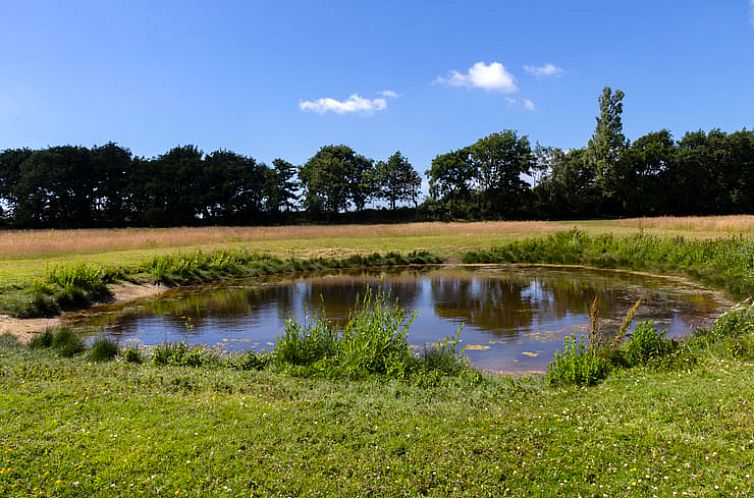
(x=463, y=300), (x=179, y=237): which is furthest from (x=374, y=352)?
(x=179, y=237)

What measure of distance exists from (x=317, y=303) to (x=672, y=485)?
45.2 feet

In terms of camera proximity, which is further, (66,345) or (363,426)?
(66,345)

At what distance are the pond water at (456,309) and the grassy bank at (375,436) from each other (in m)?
2.94

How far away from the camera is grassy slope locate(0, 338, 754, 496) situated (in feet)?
14.2

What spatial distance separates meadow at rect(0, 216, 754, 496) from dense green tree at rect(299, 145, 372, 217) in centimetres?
6294

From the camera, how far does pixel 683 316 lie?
13852 mm

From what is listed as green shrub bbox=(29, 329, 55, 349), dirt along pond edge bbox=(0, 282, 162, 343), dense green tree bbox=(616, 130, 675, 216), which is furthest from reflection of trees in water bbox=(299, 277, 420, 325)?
dense green tree bbox=(616, 130, 675, 216)

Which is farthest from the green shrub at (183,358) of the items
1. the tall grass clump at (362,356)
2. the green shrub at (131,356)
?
the tall grass clump at (362,356)

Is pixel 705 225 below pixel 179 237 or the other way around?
below

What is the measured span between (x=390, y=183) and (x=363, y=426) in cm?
7598

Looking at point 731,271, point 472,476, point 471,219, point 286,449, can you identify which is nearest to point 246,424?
point 286,449

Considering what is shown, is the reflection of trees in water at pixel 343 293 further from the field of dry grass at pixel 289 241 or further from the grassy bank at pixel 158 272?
the field of dry grass at pixel 289 241

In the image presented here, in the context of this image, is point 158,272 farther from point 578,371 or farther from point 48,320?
point 578,371

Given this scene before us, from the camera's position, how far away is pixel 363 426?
218 inches
